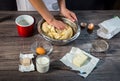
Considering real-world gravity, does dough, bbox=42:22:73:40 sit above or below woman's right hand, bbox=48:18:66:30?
below

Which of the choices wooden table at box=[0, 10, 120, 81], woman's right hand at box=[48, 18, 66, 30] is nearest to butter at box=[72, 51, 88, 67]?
wooden table at box=[0, 10, 120, 81]

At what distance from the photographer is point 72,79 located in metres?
1.29

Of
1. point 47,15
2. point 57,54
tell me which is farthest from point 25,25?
point 57,54

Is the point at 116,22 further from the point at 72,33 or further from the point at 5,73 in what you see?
the point at 5,73

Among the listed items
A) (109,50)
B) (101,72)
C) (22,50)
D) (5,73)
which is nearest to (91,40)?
(109,50)

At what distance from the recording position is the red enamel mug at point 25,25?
1417 millimetres

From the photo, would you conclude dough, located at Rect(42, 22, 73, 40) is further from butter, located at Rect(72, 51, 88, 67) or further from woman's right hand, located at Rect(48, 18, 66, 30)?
butter, located at Rect(72, 51, 88, 67)

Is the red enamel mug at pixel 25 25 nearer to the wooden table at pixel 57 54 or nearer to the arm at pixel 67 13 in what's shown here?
the wooden table at pixel 57 54

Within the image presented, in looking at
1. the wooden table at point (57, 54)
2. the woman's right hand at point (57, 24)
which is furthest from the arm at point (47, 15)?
the wooden table at point (57, 54)

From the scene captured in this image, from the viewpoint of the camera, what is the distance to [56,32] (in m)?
1.45

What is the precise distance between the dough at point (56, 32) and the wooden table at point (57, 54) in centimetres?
6

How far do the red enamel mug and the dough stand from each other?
79mm

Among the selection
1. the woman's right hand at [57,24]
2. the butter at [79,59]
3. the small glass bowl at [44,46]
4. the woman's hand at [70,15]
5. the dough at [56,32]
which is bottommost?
the butter at [79,59]

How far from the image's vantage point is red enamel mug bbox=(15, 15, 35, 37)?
55.8 inches
